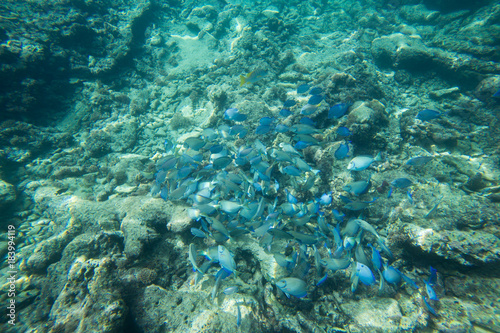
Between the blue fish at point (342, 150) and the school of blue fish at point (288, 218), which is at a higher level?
the blue fish at point (342, 150)

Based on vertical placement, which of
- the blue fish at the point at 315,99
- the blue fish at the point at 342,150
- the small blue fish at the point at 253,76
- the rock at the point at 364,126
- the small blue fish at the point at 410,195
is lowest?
the small blue fish at the point at 410,195

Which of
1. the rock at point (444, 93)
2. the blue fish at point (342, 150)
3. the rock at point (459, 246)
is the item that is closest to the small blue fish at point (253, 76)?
the blue fish at point (342, 150)

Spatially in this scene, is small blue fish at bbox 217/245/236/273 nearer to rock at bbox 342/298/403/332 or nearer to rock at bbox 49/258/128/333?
rock at bbox 49/258/128/333

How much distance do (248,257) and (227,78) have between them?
724 cm

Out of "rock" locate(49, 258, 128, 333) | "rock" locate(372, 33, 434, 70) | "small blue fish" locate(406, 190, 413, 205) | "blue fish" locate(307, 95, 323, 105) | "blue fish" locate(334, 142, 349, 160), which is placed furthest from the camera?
"rock" locate(372, 33, 434, 70)

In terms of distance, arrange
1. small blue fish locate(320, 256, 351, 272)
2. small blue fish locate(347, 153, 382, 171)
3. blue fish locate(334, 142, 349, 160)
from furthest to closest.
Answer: blue fish locate(334, 142, 349, 160), small blue fish locate(347, 153, 382, 171), small blue fish locate(320, 256, 351, 272)

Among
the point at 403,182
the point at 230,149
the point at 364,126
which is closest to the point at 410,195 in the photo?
the point at 403,182

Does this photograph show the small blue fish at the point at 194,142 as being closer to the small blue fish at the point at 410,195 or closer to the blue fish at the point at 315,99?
the blue fish at the point at 315,99

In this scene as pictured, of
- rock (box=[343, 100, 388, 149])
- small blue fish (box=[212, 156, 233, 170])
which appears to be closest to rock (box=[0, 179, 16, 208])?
small blue fish (box=[212, 156, 233, 170])

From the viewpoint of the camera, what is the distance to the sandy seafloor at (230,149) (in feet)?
9.35

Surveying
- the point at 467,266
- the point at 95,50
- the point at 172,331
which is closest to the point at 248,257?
the point at 172,331

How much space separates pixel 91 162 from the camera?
24.0 feet

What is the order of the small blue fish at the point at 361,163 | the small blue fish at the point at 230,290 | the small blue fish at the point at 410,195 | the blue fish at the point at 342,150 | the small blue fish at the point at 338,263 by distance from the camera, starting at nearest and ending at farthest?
1. the small blue fish at the point at 338,263
2. the small blue fish at the point at 230,290
3. the small blue fish at the point at 361,163
4. the blue fish at the point at 342,150
5. the small blue fish at the point at 410,195

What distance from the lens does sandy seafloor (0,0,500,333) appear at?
9.35 ft
